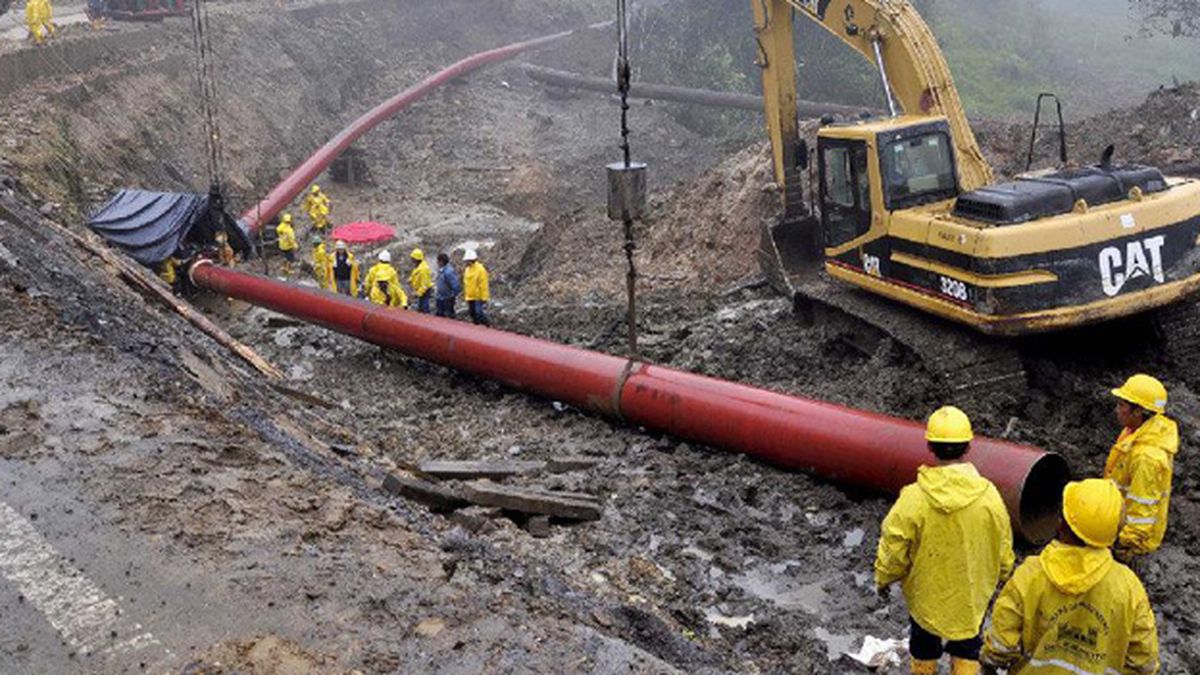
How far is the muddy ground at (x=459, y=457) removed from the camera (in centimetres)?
527

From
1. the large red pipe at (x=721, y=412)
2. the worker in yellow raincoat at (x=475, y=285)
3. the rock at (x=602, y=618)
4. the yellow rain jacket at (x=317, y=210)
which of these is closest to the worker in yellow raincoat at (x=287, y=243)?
the yellow rain jacket at (x=317, y=210)

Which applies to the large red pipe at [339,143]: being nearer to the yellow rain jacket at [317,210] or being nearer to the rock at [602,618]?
the yellow rain jacket at [317,210]

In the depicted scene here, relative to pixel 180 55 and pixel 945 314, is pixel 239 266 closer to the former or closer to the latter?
pixel 180 55

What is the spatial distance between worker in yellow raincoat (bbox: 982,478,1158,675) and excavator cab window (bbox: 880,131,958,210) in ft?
18.9

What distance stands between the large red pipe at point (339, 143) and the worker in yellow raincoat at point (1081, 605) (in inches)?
581

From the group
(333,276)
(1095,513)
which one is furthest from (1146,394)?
(333,276)

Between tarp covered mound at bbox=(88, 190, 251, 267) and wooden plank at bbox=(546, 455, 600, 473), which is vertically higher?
tarp covered mound at bbox=(88, 190, 251, 267)

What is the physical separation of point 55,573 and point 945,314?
21.7ft

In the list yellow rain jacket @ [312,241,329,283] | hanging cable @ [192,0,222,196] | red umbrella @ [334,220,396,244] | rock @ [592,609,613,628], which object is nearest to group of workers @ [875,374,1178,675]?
rock @ [592,609,613,628]

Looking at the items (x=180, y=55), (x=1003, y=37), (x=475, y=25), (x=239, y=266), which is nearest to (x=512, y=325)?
(x=239, y=266)

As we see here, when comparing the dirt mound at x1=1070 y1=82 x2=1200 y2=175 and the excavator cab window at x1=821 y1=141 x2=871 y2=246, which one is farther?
the dirt mound at x1=1070 y1=82 x2=1200 y2=175

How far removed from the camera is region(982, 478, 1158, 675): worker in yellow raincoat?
3955 mm

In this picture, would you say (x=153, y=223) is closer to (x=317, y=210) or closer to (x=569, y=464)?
(x=317, y=210)

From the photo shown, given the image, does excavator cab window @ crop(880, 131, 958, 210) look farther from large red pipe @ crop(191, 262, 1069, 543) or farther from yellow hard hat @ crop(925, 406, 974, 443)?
yellow hard hat @ crop(925, 406, 974, 443)
